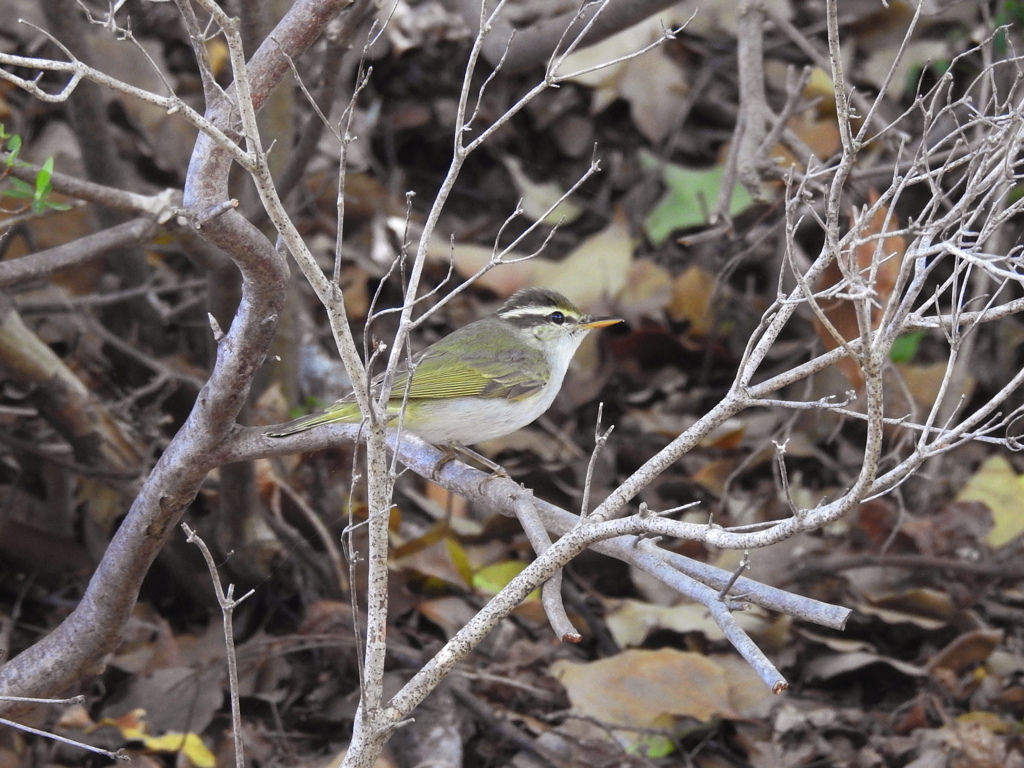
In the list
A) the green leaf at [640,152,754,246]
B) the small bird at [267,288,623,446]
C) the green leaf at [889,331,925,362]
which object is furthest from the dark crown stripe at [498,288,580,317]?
the green leaf at [640,152,754,246]

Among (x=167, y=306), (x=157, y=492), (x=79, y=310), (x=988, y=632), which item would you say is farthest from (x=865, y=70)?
(x=157, y=492)

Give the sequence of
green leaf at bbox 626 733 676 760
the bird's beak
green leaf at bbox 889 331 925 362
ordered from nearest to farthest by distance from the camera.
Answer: green leaf at bbox 626 733 676 760
the bird's beak
green leaf at bbox 889 331 925 362

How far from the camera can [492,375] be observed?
5.10 metres

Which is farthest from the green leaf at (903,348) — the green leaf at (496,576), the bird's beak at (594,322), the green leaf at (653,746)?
the green leaf at (653,746)

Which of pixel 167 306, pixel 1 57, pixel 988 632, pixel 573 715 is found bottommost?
pixel 988 632

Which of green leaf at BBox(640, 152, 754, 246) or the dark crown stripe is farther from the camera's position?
green leaf at BBox(640, 152, 754, 246)

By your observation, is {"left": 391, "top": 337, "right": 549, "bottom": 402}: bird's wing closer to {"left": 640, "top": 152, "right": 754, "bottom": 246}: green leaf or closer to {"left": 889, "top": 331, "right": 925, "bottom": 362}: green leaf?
{"left": 889, "top": 331, "right": 925, "bottom": 362}: green leaf

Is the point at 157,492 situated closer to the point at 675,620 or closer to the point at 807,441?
the point at 675,620

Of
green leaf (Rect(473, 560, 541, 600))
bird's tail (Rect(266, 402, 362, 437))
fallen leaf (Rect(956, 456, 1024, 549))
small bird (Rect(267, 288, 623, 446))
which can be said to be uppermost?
bird's tail (Rect(266, 402, 362, 437))

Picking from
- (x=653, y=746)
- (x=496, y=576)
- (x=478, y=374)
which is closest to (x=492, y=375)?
(x=478, y=374)

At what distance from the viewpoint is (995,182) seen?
285 centimetres

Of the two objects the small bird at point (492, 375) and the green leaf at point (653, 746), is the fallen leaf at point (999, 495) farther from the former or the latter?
the small bird at point (492, 375)

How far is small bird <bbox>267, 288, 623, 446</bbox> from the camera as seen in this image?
4820 mm

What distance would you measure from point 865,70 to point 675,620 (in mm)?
4554
